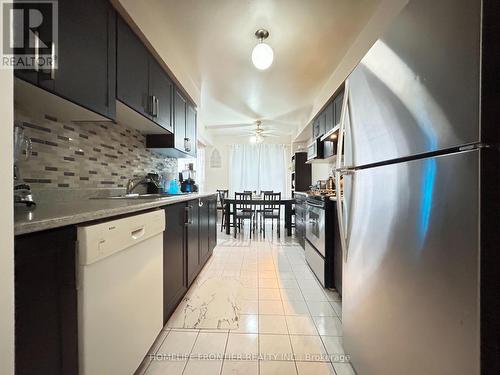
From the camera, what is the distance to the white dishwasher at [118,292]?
800mm

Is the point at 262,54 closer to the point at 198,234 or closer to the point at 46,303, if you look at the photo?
the point at 198,234

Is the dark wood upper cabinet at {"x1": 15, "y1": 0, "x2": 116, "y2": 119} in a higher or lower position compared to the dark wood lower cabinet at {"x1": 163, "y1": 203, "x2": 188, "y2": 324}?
higher

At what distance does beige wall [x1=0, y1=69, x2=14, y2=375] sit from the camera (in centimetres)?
54

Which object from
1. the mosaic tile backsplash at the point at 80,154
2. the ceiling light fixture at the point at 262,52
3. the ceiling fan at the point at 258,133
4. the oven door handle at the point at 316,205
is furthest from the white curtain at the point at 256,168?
the ceiling light fixture at the point at 262,52

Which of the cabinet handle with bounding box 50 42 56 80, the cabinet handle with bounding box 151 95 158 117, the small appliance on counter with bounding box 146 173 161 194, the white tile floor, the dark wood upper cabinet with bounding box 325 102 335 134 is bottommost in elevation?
the white tile floor

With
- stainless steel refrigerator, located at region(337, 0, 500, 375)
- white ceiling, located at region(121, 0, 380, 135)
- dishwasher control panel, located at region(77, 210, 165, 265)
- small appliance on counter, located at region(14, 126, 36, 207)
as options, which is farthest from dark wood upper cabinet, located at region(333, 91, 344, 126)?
small appliance on counter, located at region(14, 126, 36, 207)

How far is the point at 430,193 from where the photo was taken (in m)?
0.70

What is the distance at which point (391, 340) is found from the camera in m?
0.88

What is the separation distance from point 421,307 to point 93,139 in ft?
7.10

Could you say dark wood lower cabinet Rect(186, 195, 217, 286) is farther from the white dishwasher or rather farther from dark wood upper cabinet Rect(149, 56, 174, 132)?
dark wood upper cabinet Rect(149, 56, 174, 132)

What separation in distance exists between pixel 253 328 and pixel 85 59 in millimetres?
1950

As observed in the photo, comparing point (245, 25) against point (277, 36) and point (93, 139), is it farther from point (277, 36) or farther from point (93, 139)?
point (93, 139)

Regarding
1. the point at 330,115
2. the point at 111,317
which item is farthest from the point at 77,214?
the point at 330,115

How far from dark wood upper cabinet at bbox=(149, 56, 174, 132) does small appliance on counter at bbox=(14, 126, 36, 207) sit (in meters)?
0.95
